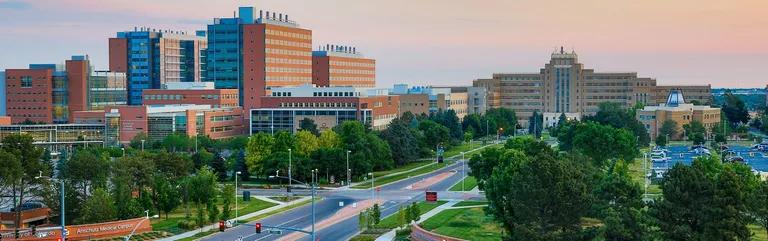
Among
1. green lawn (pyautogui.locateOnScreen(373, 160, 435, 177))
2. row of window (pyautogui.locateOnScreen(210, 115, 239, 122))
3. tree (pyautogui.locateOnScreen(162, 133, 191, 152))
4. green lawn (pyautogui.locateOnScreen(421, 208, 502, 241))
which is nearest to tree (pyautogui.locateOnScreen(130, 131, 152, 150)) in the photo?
tree (pyautogui.locateOnScreen(162, 133, 191, 152))

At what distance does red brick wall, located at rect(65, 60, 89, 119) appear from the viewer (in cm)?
18888

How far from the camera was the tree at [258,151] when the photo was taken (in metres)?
115

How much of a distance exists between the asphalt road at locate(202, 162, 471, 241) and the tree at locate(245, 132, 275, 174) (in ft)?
28.4

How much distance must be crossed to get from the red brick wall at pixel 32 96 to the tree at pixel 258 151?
80.6 metres

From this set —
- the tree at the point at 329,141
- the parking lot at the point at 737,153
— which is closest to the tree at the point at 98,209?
the tree at the point at 329,141

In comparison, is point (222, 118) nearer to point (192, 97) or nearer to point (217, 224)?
point (192, 97)

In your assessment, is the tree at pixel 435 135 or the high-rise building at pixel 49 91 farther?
the high-rise building at pixel 49 91

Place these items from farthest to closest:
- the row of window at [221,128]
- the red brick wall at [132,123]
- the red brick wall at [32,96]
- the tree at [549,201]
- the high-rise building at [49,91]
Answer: the high-rise building at [49,91], the red brick wall at [32,96], the row of window at [221,128], the red brick wall at [132,123], the tree at [549,201]

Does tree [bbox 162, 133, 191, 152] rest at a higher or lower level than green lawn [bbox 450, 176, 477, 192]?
higher

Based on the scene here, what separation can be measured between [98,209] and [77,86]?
4679 inches

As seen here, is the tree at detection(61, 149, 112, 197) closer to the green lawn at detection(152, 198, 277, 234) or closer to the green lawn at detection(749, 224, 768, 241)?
the green lawn at detection(152, 198, 277, 234)

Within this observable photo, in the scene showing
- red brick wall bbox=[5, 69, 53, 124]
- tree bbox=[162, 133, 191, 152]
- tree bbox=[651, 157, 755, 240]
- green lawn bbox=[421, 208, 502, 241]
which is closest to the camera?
tree bbox=[651, 157, 755, 240]

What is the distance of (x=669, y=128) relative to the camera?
185875mm

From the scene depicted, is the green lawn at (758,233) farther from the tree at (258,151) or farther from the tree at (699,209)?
the tree at (258,151)
